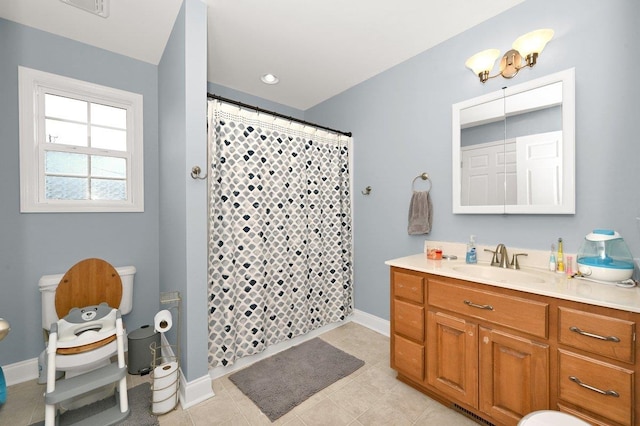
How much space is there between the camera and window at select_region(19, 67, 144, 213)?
6.32 ft

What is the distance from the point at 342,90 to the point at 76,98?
97.8 inches

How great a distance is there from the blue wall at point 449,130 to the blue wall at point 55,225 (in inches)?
80.7

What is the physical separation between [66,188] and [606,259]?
12.0 feet

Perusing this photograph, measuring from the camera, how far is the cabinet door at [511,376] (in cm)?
124

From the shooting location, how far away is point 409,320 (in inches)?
70.0

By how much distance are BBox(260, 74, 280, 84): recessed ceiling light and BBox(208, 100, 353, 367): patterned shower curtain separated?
735 mm

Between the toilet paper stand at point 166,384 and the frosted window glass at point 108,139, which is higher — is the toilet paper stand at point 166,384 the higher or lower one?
the lower one

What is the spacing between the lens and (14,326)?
1884 mm

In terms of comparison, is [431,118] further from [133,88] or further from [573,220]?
[133,88]

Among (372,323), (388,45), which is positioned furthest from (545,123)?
(372,323)

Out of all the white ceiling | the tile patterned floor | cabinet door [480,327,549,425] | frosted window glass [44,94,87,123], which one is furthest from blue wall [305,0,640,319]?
frosted window glass [44,94,87,123]

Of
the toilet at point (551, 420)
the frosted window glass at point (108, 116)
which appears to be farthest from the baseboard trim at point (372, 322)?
the frosted window glass at point (108, 116)

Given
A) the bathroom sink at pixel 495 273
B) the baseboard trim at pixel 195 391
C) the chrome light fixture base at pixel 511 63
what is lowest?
the baseboard trim at pixel 195 391

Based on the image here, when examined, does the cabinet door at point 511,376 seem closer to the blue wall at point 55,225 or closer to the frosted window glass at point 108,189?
the blue wall at point 55,225
